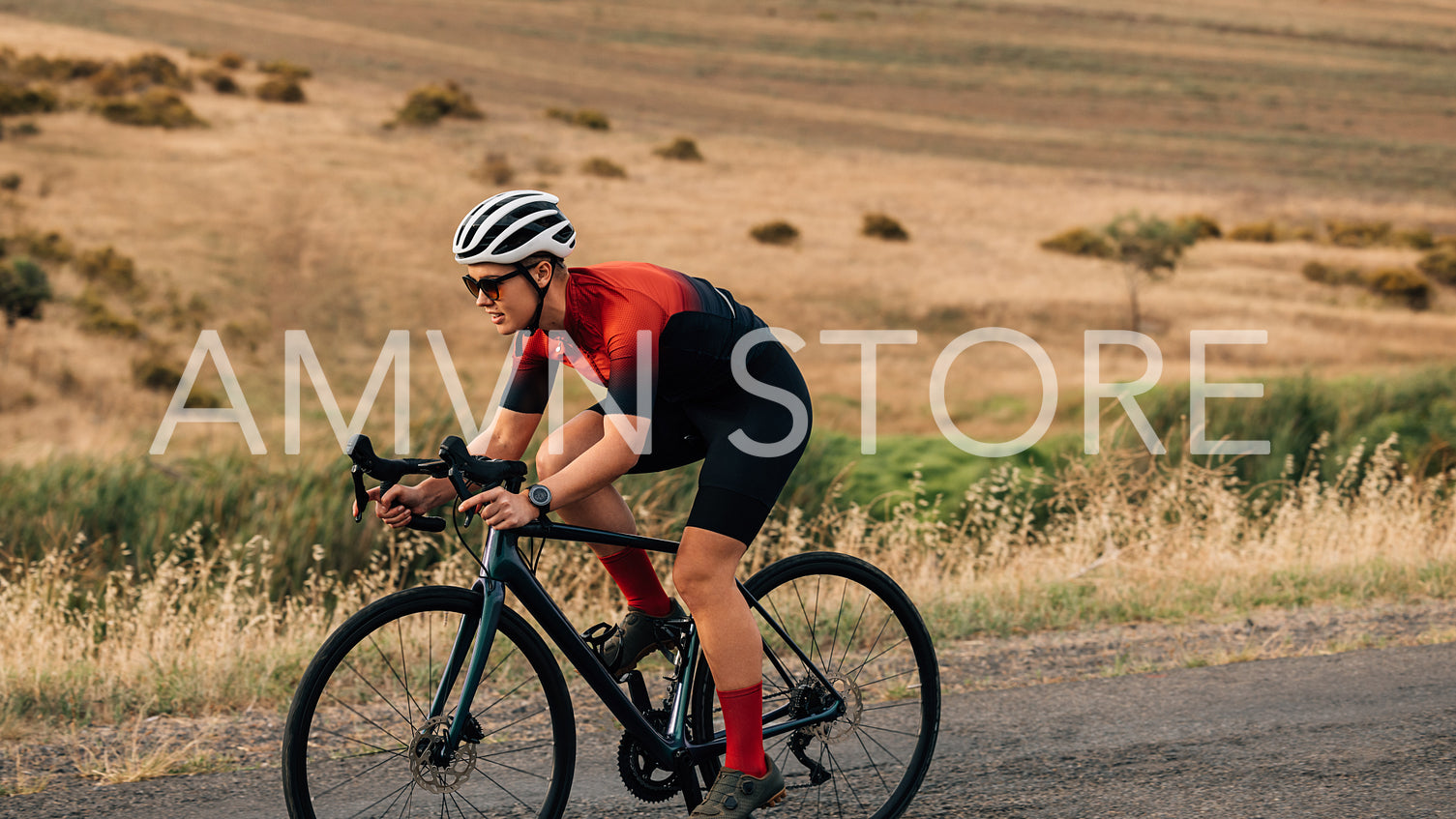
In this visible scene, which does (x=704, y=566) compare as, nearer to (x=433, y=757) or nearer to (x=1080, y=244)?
(x=433, y=757)

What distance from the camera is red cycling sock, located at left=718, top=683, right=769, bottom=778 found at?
3.75 metres

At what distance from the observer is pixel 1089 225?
53406mm

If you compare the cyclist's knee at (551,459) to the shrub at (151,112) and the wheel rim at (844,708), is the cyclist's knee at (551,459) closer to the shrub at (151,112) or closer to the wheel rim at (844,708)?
the wheel rim at (844,708)

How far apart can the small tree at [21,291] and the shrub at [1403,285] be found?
4473cm

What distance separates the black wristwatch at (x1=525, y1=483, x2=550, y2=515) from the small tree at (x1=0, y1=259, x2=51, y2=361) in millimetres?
37381

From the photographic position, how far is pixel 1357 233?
52.0m

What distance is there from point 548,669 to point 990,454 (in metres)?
21.4

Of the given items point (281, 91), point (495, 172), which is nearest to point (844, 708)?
point (495, 172)

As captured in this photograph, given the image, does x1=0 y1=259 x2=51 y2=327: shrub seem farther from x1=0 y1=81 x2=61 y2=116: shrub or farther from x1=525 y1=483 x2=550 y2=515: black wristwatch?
x1=525 y1=483 x2=550 y2=515: black wristwatch

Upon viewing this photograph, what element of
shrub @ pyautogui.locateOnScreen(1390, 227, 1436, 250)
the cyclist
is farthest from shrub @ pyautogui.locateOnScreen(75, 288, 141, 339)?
shrub @ pyautogui.locateOnScreen(1390, 227, 1436, 250)

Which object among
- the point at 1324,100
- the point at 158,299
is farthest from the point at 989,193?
the point at 158,299

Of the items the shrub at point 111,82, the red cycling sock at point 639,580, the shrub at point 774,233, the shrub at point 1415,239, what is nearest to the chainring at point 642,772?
the red cycling sock at point 639,580

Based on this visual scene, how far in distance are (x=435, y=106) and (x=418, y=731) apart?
6395 centimetres

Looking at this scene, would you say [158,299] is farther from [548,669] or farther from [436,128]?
[548,669]
